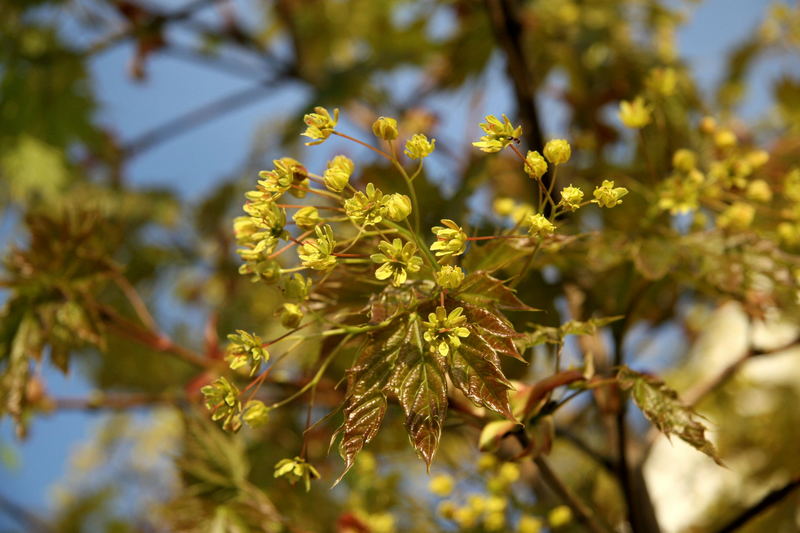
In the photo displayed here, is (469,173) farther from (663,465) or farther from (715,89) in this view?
(663,465)

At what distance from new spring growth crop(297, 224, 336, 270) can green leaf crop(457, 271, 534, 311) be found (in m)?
0.07

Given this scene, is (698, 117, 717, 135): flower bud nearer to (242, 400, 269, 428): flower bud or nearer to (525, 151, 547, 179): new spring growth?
(525, 151, 547, 179): new spring growth

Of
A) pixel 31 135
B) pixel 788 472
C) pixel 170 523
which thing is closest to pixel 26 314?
pixel 170 523

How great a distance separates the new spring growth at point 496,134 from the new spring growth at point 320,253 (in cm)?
9

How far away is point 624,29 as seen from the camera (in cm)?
107

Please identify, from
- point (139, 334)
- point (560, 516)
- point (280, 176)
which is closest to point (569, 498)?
point (560, 516)

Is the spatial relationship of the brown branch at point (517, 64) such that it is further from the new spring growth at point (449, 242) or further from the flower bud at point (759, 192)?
the new spring growth at point (449, 242)

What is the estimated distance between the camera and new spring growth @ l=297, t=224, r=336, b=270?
0.34 meters

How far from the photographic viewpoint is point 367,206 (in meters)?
0.34

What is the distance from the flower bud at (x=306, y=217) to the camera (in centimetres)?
36

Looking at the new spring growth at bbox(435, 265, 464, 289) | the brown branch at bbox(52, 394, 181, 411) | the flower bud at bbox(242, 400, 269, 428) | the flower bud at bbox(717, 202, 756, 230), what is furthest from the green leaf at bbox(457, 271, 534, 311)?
the brown branch at bbox(52, 394, 181, 411)

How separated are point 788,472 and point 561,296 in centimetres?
70

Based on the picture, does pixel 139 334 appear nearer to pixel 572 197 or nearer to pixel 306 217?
pixel 306 217

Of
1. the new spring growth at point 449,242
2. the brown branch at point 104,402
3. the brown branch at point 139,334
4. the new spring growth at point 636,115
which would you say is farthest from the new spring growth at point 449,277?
the brown branch at point 104,402
